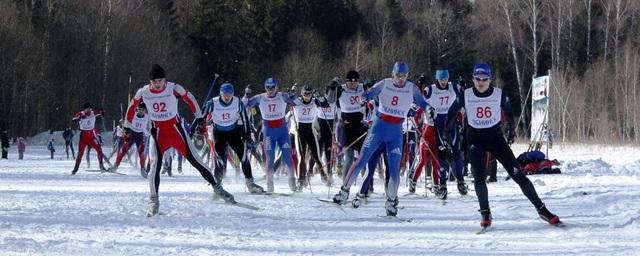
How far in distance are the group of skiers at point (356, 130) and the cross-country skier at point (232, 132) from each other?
0.02m

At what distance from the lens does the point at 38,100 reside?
2253 inches

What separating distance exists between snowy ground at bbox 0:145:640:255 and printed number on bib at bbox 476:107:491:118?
132 cm

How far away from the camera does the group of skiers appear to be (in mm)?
10617

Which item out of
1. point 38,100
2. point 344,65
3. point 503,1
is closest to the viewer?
point 38,100

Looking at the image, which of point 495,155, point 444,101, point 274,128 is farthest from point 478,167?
point 274,128

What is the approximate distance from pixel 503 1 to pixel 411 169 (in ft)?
156

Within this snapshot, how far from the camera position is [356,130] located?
50.3 ft

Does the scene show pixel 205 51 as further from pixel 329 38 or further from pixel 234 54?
pixel 329 38

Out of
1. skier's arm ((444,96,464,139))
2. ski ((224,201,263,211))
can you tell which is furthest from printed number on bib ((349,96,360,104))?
ski ((224,201,263,211))

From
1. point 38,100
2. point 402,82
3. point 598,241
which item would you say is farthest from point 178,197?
point 38,100

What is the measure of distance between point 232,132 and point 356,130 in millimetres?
2169

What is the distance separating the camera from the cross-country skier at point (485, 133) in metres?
10.4

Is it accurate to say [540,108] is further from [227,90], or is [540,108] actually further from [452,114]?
[452,114]

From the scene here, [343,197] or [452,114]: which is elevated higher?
[452,114]
